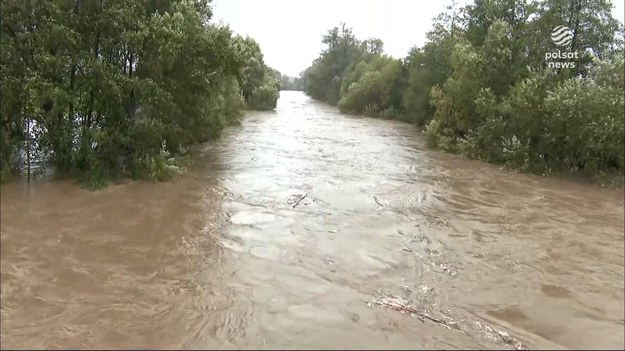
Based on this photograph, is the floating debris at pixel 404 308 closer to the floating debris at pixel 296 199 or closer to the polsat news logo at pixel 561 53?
the floating debris at pixel 296 199

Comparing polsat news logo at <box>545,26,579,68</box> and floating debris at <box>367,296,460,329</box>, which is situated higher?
polsat news logo at <box>545,26,579,68</box>

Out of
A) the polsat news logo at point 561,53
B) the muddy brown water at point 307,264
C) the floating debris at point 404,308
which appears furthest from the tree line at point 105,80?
the polsat news logo at point 561,53

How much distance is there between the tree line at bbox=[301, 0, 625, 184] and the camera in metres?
15.9

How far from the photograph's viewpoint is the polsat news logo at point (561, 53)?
20250mm

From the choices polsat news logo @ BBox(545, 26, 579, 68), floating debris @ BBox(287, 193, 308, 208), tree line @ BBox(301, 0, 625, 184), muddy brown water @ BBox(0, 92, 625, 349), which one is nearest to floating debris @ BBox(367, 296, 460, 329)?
muddy brown water @ BBox(0, 92, 625, 349)

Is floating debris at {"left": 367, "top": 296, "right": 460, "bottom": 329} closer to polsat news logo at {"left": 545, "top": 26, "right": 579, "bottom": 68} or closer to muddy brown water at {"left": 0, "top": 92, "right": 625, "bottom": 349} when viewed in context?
muddy brown water at {"left": 0, "top": 92, "right": 625, "bottom": 349}

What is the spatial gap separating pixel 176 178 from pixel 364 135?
57.8ft

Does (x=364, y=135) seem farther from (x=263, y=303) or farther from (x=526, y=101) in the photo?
(x=263, y=303)

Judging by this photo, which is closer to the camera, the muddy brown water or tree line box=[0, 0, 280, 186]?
the muddy brown water

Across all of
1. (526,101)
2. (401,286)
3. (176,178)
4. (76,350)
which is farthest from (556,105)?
(76,350)

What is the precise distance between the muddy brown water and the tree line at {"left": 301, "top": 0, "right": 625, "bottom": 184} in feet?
6.71

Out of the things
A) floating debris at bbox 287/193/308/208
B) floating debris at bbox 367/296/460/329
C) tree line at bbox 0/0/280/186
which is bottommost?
floating debris at bbox 367/296/460/329

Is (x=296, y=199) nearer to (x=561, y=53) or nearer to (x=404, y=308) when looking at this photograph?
(x=404, y=308)

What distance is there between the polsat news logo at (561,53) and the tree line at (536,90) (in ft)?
0.18
